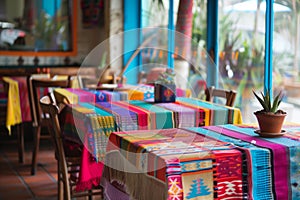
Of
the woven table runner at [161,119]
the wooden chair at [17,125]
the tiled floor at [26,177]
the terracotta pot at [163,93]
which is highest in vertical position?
the terracotta pot at [163,93]

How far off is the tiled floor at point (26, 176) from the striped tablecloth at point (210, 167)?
185 centimetres

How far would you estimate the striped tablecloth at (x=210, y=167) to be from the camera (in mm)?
2029

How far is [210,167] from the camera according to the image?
208 cm

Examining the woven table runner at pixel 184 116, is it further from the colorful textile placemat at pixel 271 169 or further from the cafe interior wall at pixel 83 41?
the cafe interior wall at pixel 83 41

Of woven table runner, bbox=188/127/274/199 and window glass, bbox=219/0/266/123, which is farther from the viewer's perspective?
window glass, bbox=219/0/266/123

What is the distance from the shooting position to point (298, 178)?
2238mm

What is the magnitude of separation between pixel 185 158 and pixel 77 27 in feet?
17.1

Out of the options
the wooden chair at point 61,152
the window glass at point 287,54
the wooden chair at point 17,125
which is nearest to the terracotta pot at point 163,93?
the wooden chair at point 61,152

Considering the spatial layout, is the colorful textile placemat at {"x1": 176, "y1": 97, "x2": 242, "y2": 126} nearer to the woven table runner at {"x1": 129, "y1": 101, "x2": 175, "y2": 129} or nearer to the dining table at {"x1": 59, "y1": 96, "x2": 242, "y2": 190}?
the dining table at {"x1": 59, "y1": 96, "x2": 242, "y2": 190}

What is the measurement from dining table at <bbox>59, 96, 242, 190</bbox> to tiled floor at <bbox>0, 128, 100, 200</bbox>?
0.84 meters

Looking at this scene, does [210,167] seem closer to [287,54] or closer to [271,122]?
[271,122]

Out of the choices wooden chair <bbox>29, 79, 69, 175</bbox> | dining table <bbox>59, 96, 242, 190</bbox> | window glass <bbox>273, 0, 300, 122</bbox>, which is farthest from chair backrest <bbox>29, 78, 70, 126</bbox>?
window glass <bbox>273, 0, 300, 122</bbox>

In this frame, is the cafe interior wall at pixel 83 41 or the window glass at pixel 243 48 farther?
the cafe interior wall at pixel 83 41

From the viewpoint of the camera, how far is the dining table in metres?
3.01
